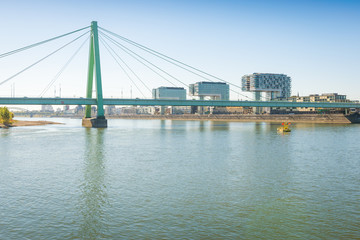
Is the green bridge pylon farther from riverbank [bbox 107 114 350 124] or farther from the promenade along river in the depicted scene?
riverbank [bbox 107 114 350 124]

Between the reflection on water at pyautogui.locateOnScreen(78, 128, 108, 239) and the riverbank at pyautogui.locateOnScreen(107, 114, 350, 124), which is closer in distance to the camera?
the reflection on water at pyautogui.locateOnScreen(78, 128, 108, 239)

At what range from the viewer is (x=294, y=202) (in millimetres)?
17406

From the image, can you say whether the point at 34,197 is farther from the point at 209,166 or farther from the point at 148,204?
the point at 209,166

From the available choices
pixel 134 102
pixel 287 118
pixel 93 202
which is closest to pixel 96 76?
pixel 134 102

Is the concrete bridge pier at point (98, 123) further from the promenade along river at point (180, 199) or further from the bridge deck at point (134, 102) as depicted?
the promenade along river at point (180, 199)

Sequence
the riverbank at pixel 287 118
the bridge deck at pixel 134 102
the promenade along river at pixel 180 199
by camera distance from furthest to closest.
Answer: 1. the riverbank at pixel 287 118
2. the bridge deck at pixel 134 102
3. the promenade along river at pixel 180 199

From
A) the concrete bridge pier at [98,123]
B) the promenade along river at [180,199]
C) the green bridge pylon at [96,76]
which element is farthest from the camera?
the concrete bridge pier at [98,123]

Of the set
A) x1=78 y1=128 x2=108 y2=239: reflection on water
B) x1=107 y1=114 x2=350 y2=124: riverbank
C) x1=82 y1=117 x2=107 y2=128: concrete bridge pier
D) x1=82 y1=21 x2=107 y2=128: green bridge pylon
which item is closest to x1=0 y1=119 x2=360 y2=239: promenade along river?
x1=78 y1=128 x2=108 y2=239: reflection on water

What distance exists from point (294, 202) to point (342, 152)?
24.0m

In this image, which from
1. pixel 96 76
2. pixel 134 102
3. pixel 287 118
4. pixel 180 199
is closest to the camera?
pixel 180 199

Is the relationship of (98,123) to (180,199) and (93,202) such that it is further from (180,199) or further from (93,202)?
(180,199)

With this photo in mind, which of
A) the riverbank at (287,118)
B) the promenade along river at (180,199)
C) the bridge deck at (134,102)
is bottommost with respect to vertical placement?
the promenade along river at (180,199)

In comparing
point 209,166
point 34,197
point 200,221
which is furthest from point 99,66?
point 200,221

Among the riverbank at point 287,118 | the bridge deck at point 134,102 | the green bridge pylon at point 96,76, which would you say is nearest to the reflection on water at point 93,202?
the green bridge pylon at point 96,76
